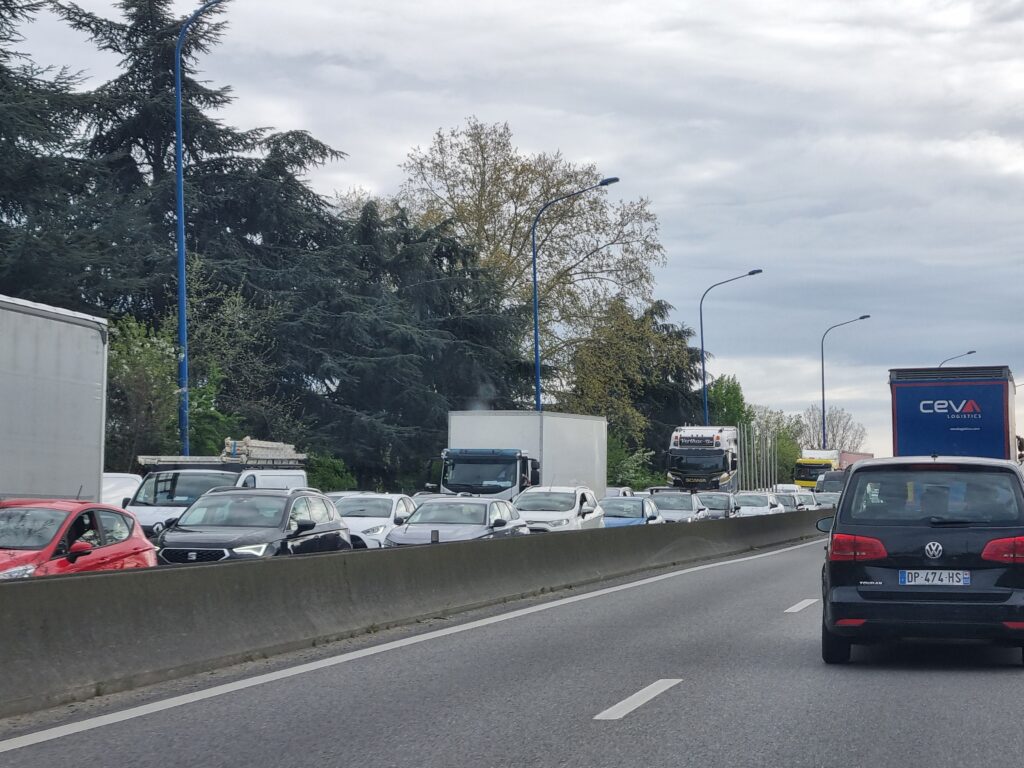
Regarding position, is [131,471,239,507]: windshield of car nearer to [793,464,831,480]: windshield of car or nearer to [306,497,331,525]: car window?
[306,497,331,525]: car window

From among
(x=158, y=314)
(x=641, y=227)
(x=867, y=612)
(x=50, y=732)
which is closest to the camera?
(x=50, y=732)

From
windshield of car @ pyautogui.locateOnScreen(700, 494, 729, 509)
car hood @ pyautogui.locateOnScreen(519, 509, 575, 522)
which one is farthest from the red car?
windshield of car @ pyautogui.locateOnScreen(700, 494, 729, 509)

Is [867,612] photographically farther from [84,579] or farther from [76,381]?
[76,381]

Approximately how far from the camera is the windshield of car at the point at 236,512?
1738 cm

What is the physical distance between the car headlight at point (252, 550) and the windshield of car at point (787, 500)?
38229 mm

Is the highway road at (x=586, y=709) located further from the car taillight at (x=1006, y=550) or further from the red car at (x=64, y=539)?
the red car at (x=64, y=539)

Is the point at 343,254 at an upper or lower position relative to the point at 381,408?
upper

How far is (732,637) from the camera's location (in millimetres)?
13359

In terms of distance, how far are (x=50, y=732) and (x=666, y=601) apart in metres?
10.9

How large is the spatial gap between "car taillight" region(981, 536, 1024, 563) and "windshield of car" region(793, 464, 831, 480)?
6872cm

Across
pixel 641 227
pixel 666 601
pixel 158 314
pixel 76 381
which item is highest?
pixel 641 227

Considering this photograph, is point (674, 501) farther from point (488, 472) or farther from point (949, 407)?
point (949, 407)

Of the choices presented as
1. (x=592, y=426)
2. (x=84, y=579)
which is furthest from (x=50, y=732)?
(x=592, y=426)

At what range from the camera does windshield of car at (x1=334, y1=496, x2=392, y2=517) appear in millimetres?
26562
